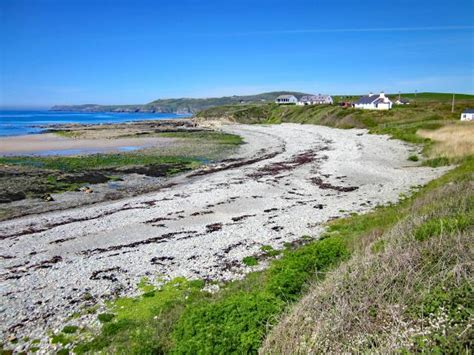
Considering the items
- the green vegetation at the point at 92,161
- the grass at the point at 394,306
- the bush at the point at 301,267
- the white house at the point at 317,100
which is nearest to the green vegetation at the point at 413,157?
the green vegetation at the point at 92,161

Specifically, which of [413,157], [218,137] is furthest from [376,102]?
[413,157]

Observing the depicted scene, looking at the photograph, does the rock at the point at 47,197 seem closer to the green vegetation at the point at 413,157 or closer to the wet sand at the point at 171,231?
the wet sand at the point at 171,231

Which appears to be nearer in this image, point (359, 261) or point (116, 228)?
point (359, 261)

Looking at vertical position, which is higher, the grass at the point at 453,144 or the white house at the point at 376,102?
the white house at the point at 376,102

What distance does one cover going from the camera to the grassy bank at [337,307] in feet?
16.8

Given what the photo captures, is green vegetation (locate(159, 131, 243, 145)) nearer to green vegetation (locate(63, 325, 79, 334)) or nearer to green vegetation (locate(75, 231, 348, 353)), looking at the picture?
green vegetation (locate(75, 231, 348, 353))

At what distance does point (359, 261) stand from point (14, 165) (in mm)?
39396

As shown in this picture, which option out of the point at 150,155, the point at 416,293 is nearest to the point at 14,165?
the point at 150,155

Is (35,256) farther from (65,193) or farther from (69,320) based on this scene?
(65,193)

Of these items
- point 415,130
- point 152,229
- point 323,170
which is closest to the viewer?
point 152,229

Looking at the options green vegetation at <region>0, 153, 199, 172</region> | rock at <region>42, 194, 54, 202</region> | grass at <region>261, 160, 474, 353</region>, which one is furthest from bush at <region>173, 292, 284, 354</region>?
green vegetation at <region>0, 153, 199, 172</region>

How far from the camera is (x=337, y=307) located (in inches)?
225

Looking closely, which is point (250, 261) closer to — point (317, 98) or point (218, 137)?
point (218, 137)

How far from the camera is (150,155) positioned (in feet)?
145
